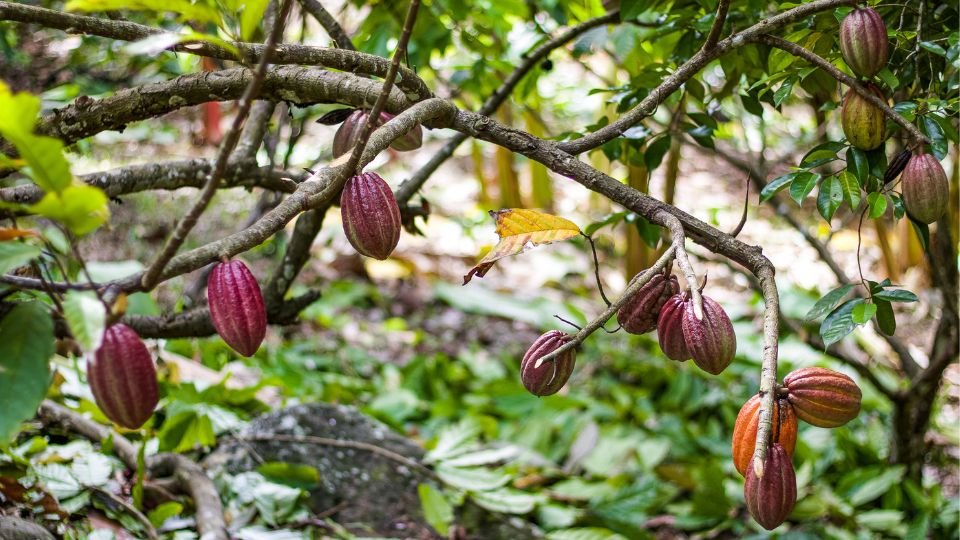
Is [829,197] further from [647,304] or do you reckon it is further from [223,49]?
[223,49]

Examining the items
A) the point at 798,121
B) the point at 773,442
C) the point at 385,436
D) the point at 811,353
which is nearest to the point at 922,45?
the point at 773,442

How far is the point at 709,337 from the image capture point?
3.16 feet

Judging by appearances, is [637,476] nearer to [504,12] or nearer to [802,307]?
[802,307]

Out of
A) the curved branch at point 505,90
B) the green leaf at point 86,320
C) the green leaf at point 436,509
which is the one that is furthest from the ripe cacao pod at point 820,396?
the green leaf at point 436,509

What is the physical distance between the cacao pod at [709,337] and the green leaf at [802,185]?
357mm

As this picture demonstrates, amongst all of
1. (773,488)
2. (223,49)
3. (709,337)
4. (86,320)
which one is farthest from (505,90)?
(86,320)

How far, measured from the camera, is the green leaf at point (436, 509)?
202 centimetres

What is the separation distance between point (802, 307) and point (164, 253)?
3.28 metres

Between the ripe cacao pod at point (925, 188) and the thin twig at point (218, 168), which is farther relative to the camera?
the ripe cacao pod at point (925, 188)

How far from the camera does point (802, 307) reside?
3.66 m

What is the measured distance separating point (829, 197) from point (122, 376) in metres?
0.93

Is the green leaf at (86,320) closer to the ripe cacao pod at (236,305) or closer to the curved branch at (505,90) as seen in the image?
the ripe cacao pod at (236,305)

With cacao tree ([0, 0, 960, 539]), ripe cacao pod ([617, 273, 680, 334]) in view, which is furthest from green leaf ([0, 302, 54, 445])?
ripe cacao pod ([617, 273, 680, 334])

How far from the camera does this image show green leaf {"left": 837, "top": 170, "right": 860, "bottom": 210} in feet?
3.92
